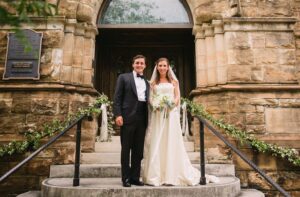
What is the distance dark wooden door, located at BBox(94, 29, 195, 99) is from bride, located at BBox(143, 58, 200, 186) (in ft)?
9.48

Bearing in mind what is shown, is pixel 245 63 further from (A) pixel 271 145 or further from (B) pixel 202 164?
(B) pixel 202 164

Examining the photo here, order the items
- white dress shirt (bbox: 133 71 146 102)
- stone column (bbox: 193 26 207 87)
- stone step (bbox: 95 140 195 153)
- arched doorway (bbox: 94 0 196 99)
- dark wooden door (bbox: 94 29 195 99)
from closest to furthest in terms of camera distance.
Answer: white dress shirt (bbox: 133 71 146 102)
stone step (bbox: 95 140 195 153)
stone column (bbox: 193 26 207 87)
arched doorway (bbox: 94 0 196 99)
dark wooden door (bbox: 94 29 195 99)

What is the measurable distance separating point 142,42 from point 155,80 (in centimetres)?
330

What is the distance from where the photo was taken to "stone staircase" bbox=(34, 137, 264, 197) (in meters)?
3.27

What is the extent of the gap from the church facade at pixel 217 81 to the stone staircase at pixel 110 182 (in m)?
0.29

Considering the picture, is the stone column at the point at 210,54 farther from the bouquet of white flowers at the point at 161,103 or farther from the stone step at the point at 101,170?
the bouquet of white flowers at the point at 161,103

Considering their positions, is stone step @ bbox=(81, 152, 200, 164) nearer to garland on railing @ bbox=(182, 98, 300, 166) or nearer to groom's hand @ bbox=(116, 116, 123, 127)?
garland on railing @ bbox=(182, 98, 300, 166)

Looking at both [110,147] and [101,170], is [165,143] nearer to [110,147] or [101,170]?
[101,170]

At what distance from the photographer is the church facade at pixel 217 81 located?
4.75 m

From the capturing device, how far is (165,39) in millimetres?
6961

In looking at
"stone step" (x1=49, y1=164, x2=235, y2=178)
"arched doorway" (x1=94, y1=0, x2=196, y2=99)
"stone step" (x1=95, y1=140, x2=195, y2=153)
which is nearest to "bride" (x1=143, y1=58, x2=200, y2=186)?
"stone step" (x1=49, y1=164, x2=235, y2=178)

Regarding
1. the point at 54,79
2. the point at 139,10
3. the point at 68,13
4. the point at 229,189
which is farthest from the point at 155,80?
the point at 139,10

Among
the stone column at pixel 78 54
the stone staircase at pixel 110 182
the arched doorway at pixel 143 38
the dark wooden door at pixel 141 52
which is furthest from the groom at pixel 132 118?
the dark wooden door at pixel 141 52

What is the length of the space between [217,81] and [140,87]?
6.71 feet
